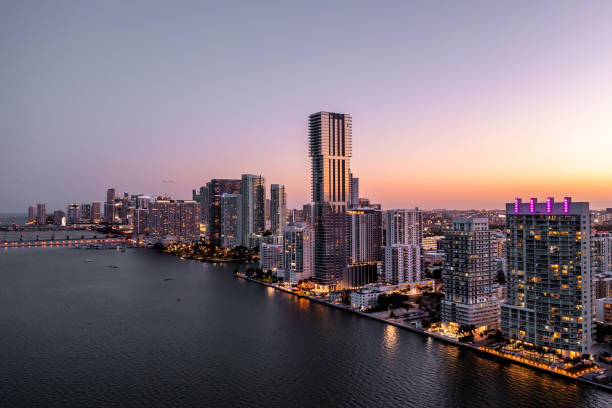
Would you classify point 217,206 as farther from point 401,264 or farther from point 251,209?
point 401,264

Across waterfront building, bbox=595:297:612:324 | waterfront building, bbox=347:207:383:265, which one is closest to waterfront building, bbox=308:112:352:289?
waterfront building, bbox=347:207:383:265

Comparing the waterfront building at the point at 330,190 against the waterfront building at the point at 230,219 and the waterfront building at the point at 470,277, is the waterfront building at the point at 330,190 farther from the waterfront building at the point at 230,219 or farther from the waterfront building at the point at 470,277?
the waterfront building at the point at 230,219

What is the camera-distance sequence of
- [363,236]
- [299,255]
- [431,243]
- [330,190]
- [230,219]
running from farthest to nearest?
[230,219] < [431,243] < [363,236] < [299,255] < [330,190]

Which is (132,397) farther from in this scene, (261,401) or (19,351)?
(19,351)

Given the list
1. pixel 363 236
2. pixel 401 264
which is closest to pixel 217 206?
pixel 363 236

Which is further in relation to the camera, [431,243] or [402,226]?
[431,243]

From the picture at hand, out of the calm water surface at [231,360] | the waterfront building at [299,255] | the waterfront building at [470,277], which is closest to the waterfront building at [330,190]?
the waterfront building at [299,255]

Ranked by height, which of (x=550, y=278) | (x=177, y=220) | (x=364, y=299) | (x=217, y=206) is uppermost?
(x=217, y=206)
